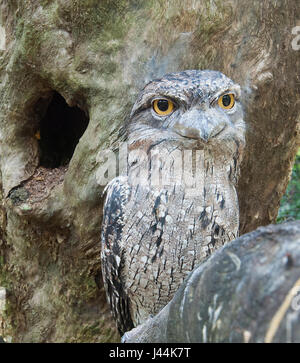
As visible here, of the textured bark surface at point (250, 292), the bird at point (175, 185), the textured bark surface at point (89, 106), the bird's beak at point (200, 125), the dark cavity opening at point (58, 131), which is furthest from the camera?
the dark cavity opening at point (58, 131)

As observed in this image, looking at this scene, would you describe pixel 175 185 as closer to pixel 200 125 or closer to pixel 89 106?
pixel 200 125

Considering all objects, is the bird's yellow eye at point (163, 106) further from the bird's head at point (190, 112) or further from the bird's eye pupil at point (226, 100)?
the bird's eye pupil at point (226, 100)

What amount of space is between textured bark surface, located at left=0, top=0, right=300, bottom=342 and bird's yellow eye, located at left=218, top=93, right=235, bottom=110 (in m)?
0.59

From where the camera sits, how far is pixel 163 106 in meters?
1.84

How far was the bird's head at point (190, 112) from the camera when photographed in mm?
1735

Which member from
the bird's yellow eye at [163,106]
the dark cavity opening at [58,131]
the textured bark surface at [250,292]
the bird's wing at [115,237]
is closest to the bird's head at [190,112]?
the bird's yellow eye at [163,106]

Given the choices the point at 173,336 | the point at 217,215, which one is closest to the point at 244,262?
the point at 173,336

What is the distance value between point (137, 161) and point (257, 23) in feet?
4.23

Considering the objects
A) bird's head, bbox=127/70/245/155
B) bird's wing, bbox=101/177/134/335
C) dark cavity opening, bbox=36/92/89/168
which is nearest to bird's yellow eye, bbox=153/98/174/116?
bird's head, bbox=127/70/245/155

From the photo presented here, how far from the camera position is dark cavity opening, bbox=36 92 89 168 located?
2.96 metres

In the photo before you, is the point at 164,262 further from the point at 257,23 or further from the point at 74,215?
the point at 257,23

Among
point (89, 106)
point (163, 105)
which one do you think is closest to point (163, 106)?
point (163, 105)
